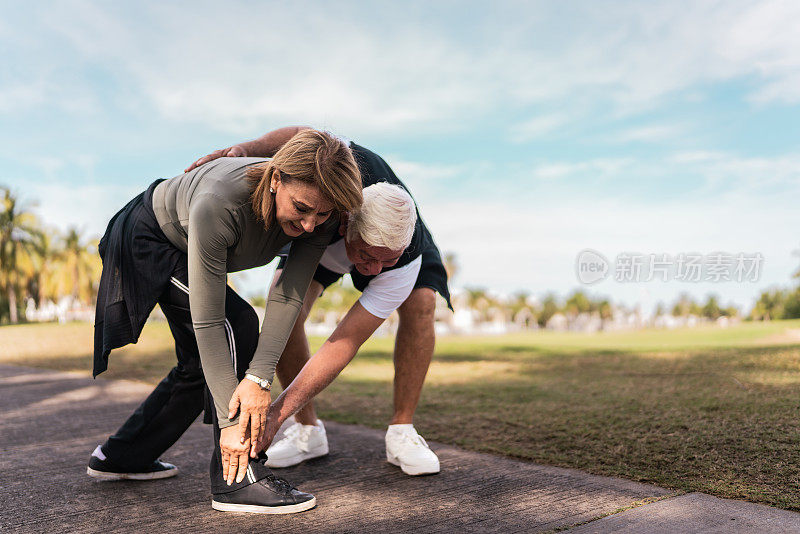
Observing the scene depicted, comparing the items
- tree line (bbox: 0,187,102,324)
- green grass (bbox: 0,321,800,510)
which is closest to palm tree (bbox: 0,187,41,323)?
tree line (bbox: 0,187,102,324)

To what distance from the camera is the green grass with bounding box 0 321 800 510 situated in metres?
2.57

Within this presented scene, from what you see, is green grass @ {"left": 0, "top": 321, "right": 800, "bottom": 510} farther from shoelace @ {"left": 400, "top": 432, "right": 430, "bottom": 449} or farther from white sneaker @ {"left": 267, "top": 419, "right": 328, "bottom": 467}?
white sneaker @ {"left": 267, "top": 419, "right": 328, "bottom": 467}

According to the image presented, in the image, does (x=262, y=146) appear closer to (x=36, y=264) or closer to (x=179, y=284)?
(x=179, y=284)

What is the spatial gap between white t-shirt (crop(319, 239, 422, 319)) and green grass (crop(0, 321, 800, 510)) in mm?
955

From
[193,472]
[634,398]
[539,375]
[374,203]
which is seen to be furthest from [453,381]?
[374,203]

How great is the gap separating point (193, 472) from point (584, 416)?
218 cm

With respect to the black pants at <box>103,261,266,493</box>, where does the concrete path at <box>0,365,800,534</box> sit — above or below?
below

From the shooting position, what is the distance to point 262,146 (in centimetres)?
269

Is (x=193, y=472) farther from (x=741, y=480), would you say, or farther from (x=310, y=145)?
(x=741, y=480)

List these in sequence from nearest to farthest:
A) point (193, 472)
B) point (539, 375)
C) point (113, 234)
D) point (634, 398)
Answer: point (113, 234) < point (193, 472) < point (634, 398) < point (539, 375)

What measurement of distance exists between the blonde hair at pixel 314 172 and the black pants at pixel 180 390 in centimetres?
43

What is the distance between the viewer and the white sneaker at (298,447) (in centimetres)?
289

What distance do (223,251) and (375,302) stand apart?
2.37 feet

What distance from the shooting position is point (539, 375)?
6.21 metres
